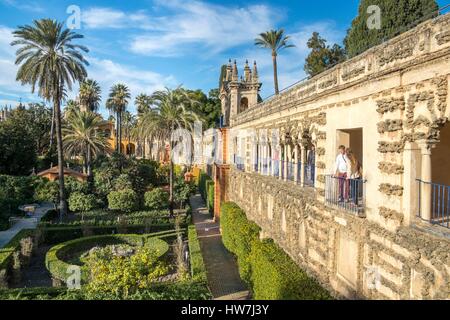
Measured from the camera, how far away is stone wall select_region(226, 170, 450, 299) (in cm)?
613

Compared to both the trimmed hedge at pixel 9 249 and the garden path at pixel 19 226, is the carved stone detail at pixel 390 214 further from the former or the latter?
the garden path at pixel 19 226

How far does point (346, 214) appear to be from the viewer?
9.04 metres

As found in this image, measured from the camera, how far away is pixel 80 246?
69.4ft

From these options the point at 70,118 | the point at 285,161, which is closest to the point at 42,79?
the point at 70,118

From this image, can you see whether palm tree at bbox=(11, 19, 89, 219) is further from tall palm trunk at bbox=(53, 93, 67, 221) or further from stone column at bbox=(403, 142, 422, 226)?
stone column at bbox=(403, 142, 422, 226)

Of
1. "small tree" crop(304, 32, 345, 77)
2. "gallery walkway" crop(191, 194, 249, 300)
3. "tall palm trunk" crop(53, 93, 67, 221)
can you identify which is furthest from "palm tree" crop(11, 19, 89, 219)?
"small tree" crop(304, 32, 345, 77)

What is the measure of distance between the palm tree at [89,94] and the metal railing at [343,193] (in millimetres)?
51429

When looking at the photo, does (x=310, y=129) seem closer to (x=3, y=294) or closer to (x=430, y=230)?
(x=430, y=230)

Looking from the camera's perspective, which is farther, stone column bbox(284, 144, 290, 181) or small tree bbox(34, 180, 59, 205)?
small tree bbox(34, 180, 59, 205)

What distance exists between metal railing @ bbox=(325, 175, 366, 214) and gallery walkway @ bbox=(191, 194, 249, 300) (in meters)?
6.55

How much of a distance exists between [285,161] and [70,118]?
2665 centimetres

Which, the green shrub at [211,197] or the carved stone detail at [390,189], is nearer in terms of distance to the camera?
the carved stone detail at [390,189]

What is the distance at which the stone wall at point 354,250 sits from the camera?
241 inches

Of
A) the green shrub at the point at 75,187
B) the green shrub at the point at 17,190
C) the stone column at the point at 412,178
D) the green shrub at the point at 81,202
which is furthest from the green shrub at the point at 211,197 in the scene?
the stone column at the point at 412,178
